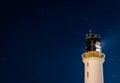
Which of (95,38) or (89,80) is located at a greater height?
(95,38)

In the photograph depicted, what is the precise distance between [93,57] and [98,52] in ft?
6.09

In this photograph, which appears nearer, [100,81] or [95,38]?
[100,81]

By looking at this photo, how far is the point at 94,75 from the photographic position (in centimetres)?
6962

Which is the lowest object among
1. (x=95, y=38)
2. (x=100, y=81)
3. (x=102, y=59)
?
→ (x=100, y=81)

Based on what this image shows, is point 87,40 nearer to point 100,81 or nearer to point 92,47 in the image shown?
point 92,47

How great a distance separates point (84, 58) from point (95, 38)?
18.2ft

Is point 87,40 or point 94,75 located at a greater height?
point 87,40

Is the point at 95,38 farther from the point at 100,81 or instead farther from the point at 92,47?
the point at 100,81

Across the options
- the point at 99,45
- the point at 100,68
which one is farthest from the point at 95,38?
the point at 100,68

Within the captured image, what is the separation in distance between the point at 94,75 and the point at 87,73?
1.62 metres

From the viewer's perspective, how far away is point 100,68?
2781 inches

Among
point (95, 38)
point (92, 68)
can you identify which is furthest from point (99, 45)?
point (92, 68)

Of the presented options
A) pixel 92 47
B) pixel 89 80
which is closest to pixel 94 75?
pixel 89 80

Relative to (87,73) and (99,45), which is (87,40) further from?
(87,73)
